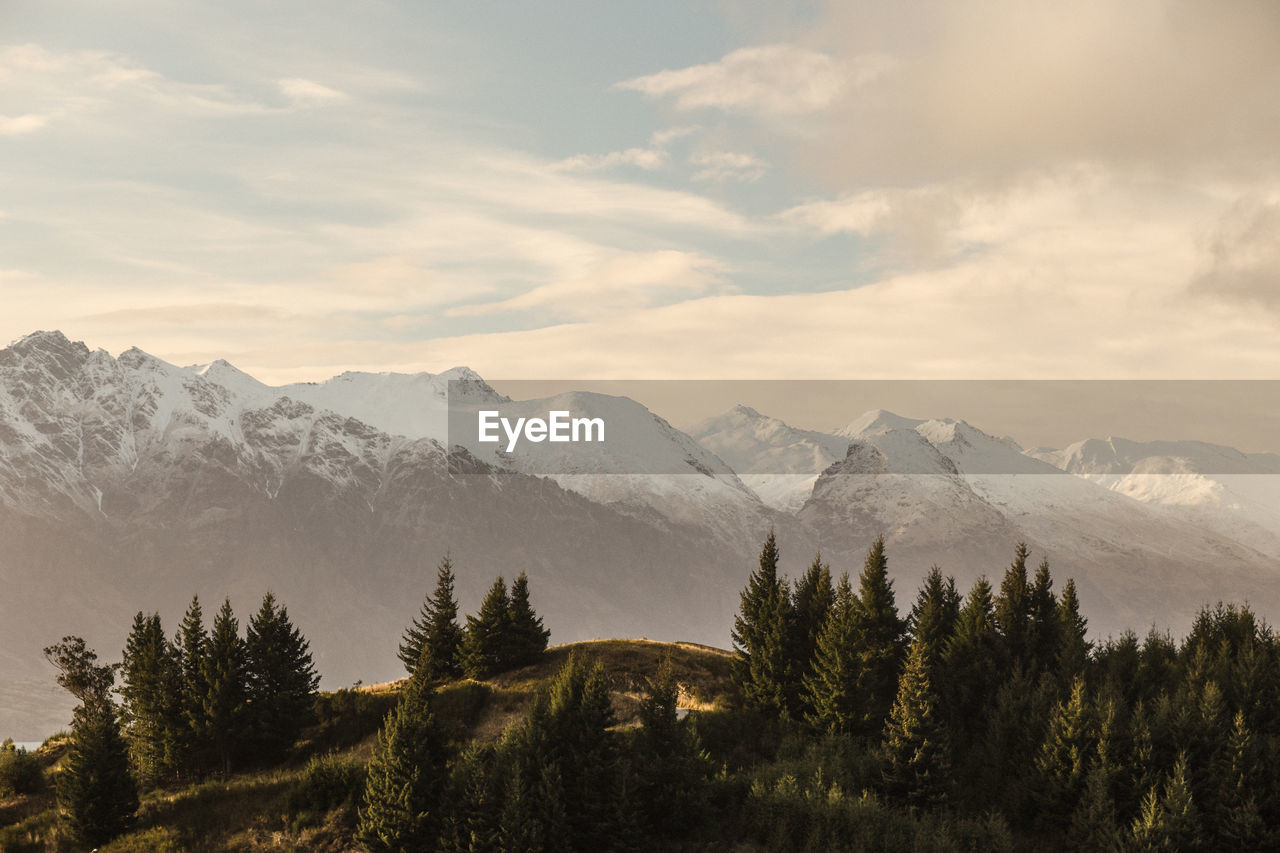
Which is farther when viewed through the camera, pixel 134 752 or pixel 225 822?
pixel 134 752

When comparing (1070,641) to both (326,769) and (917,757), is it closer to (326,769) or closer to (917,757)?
(917,757)

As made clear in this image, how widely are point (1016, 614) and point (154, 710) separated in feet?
293

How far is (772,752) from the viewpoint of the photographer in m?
89.7

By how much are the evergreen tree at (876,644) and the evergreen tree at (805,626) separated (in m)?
3.74

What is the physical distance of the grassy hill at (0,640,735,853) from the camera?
7650cm

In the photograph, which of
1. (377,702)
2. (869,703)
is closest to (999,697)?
(869,703)

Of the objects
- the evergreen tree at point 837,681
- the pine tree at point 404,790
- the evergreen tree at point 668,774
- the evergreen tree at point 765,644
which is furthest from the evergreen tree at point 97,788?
the evergreen tree at point 837,681

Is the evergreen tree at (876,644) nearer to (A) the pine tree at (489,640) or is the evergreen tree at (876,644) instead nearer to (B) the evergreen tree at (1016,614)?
(B) the evergreen tree at (1016,614)

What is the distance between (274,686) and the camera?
312 ft

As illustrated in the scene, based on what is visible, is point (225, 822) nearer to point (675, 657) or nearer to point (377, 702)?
point (377, 702)

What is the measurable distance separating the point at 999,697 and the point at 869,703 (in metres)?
12.2

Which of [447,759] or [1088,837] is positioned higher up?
[447,759]

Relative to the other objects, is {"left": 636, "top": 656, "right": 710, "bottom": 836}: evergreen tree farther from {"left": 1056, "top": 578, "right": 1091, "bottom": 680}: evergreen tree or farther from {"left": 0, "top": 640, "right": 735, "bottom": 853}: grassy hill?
{"left": 1056, "top": 578, "right": 1091, "bottom": 680}: evergreen tree

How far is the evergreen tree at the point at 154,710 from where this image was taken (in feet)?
299
